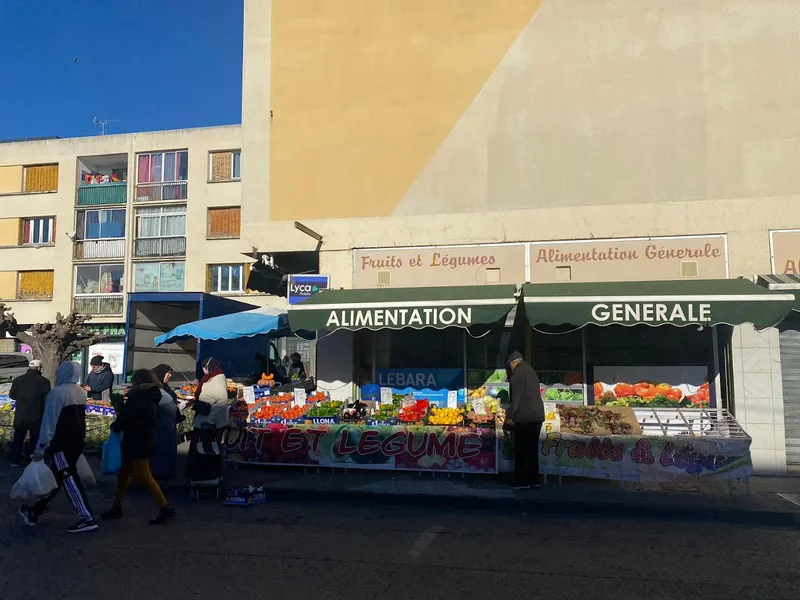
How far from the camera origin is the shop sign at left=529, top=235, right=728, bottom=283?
10.2m

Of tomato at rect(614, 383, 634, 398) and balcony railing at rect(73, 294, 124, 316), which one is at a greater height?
balcony railing at rect(73, 294, 124, 316)

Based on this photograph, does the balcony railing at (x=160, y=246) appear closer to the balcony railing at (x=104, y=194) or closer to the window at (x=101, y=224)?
the window at (x=101, y=224)

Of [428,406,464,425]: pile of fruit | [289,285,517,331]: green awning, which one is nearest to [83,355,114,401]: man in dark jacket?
[289,285,517,331]: green awning

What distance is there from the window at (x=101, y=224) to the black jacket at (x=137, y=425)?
1202 inches

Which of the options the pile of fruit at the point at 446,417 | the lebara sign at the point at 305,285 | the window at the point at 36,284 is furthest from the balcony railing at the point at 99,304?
the pile of fruit at the point at 446,417

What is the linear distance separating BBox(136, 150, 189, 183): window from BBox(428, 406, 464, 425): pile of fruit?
2833 cm

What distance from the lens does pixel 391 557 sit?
582 centimetres

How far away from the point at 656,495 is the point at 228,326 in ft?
24.0

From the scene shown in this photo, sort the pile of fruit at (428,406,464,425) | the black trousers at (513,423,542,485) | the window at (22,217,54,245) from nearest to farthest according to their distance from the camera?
the black trousers at (513,423,542,485), the pile of fruit at (428,406,464,425), the window at (22,217,54,245)

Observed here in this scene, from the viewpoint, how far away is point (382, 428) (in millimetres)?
9375

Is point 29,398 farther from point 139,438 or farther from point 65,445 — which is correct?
point 139,438

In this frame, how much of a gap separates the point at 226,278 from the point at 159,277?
367 centimetres

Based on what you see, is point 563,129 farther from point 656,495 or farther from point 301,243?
point 656,495

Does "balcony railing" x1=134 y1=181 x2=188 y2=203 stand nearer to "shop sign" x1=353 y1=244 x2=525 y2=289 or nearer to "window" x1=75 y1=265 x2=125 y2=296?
"window" x1=75 y1=265 x2=125 y2=296
